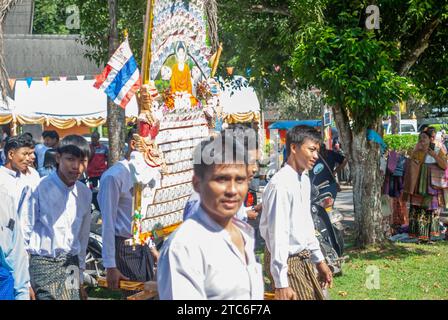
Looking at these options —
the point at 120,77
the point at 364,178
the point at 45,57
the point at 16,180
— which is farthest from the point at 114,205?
the point at 45,57

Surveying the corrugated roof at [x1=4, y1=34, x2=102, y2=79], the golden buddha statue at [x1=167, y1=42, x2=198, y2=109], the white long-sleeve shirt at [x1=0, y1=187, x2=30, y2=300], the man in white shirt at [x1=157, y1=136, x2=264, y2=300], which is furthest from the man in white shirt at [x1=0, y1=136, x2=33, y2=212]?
the corrugated roof at [x1=4, y1=34, x2=102, y2=79]

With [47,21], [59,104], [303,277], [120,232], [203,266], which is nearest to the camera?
[203,266]

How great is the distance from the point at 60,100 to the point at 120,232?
54.0ft

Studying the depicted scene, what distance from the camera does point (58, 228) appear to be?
5652 mm

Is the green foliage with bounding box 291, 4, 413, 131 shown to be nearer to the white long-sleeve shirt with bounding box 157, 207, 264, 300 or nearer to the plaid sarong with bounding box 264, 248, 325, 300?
the plaid sarong with bounding box 264, 248, 325, 300

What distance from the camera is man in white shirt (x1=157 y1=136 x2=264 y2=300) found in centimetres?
314

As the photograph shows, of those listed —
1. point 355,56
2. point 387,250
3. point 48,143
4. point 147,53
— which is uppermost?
point 355,56

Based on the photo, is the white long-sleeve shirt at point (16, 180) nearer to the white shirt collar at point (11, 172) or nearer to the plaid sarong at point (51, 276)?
the white shirt collar at point (11, 172)

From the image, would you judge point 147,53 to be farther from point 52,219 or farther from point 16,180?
point 16,180

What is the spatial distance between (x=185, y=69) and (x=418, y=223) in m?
6.68

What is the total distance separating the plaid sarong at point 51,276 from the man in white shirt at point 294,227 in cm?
144
